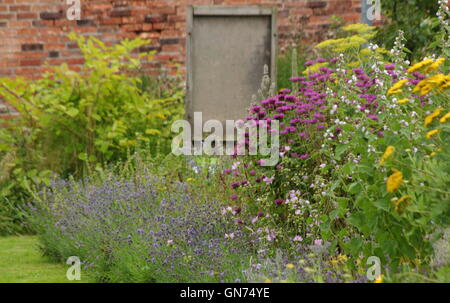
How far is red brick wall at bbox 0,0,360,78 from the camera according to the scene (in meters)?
9.31

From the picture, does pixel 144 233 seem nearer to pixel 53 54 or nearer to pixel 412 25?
pixel 412 25

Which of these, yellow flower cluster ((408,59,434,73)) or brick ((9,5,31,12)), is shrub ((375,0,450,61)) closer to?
brick ((9,5,31,12))

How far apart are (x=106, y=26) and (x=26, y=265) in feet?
15.2

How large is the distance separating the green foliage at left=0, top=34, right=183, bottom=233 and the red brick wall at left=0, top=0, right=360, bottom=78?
1374mm

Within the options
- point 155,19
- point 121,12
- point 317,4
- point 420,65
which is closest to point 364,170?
point 420,65

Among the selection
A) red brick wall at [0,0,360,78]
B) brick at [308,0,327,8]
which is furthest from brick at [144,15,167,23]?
brick at [308,0,327,8]

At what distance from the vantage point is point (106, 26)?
939 cm

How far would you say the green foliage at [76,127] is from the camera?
7.42 m

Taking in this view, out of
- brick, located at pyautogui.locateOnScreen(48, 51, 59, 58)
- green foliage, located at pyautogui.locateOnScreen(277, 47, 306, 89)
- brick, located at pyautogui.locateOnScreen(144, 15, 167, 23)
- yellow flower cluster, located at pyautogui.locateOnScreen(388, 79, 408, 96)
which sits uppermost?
brick, located at pyautogui.locateOnScreen(144, 15, 167, 23)

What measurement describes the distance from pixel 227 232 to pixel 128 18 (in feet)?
17.4

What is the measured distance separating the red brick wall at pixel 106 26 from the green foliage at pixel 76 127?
1374 millimetres

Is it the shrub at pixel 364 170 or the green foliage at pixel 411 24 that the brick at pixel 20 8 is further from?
the shrub at pixel 364 170

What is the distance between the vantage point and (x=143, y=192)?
17.9 ft
